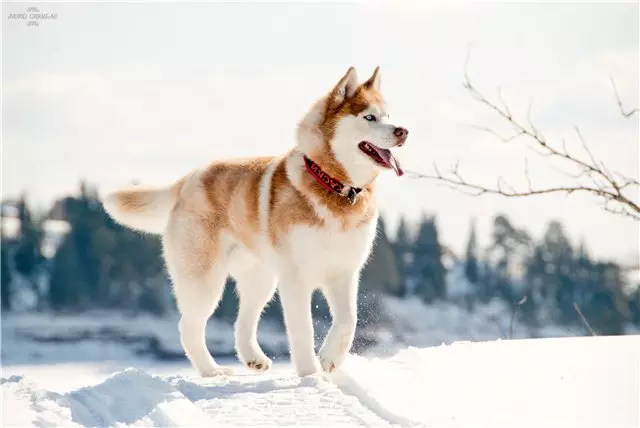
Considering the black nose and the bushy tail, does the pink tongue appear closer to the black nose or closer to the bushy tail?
the black nose

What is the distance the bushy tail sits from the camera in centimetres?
781

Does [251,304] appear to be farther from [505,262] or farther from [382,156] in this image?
[505,262]

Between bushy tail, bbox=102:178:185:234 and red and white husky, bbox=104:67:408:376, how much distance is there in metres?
0.40

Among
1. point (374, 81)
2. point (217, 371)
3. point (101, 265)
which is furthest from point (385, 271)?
point (374, 81)

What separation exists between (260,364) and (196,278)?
34.4 inches

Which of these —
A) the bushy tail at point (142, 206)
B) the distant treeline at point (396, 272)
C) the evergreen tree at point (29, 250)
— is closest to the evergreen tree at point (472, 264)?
the distant treeline at point (396, 272)

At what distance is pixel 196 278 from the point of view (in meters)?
7.26

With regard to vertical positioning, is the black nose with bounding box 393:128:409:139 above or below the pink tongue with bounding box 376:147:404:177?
above

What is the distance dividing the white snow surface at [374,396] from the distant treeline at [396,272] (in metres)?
29.2

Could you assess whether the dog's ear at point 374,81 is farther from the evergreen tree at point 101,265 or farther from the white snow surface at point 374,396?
the evergreen tree at point 101,265

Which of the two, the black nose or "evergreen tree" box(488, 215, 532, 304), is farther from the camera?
"evergreen tree" box(488, 215, 532, 304)

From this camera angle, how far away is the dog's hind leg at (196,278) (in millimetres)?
7250

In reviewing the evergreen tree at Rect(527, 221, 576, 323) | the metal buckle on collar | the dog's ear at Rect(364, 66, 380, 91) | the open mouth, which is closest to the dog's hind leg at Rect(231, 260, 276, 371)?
the metal buckle on collar

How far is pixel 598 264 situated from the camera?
56188mm
